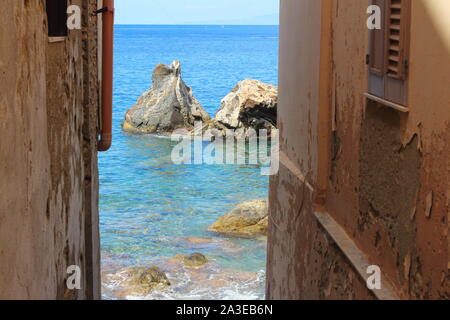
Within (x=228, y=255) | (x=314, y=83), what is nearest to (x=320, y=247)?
(x=314, y=83)

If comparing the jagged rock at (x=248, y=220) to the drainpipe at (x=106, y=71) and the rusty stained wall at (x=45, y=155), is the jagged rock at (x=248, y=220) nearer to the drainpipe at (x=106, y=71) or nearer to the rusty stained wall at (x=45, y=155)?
the drainpipe at (x=106, y=71)

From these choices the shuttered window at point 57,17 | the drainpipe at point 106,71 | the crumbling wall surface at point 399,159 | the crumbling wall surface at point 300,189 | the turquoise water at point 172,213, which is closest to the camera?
the crumbling wall surface at point 399,159

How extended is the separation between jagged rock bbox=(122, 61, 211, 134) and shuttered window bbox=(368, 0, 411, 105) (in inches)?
1150

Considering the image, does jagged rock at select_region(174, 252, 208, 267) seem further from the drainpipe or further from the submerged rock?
the drainpipe

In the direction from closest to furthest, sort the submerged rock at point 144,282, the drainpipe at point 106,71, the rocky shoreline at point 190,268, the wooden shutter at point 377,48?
the wooden shutter at point 377,48, the drainpipe at point 106,71, the submerged rock at point 144,282, the rocky shoreline at point 190,268

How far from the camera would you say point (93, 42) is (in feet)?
25.1

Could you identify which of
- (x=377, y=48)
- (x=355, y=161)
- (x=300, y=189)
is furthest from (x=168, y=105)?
(x=377, y=48)

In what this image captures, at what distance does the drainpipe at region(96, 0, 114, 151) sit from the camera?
8000mm

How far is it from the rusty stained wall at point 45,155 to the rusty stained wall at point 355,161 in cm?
192

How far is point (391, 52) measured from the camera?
4586mm

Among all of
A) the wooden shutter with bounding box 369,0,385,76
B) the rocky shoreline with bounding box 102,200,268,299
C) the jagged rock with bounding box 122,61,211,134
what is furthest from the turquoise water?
the wooden shutter with bounding box 369,0,385,76

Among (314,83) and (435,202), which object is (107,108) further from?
(435,202)

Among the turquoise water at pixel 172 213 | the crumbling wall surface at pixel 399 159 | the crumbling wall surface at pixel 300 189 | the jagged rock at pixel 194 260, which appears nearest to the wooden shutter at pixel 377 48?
the crumbling wall surface at pixel 399 159

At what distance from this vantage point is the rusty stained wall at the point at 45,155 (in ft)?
12.9
